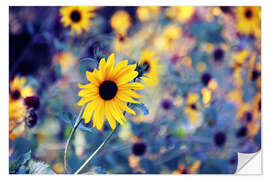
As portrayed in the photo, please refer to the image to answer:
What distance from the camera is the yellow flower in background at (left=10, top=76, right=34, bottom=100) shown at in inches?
48.6

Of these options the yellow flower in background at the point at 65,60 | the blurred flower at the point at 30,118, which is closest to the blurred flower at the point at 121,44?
the yellow flower in background at the point at 65,60

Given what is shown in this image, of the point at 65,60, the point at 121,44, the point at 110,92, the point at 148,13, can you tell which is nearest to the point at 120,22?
the point at 121,44

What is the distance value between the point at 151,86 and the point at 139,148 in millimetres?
520

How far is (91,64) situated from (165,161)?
27.4 inches

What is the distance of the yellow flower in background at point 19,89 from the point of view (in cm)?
123

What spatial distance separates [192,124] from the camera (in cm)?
176

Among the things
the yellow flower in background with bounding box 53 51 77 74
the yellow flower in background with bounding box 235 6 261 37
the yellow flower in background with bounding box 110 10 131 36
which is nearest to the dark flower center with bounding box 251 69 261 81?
the yellow flower in background with bounding box 235 6 261 37

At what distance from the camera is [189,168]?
1319 mm

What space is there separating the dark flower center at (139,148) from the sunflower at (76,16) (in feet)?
Result: 2.13

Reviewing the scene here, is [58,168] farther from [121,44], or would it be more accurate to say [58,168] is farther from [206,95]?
[206,95]

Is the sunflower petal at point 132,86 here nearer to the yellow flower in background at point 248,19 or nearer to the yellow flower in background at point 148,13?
the yellow flower in background at point 248,19

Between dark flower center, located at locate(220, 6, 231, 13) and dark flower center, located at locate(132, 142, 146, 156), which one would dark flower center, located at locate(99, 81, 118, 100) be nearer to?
dark flower center, located at locate(132, 142, 146, 156)
